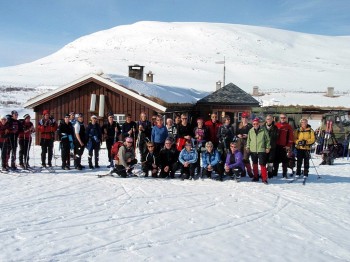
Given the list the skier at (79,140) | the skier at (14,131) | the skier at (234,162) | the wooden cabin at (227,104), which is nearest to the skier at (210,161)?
the skier at (234,162)

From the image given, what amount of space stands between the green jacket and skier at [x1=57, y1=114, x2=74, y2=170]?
4918 mm

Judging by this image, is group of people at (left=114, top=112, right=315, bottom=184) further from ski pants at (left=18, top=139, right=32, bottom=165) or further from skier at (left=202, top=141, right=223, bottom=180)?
ski pants at (left=18, top=139, right=32, bottom=165)

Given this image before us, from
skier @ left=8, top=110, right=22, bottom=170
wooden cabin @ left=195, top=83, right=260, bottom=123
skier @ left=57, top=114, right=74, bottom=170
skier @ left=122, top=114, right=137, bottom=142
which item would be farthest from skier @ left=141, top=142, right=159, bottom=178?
wooden cabin @ left=195, top=83, right=260, bottom=123

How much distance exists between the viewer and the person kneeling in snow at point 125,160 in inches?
374

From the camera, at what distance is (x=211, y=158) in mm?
9352

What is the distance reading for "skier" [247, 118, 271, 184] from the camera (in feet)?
29.2

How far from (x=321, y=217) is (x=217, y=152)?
3.38 m

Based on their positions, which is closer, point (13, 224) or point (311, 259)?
point (311, 259)

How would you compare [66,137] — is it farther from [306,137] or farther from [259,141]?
[306,137]

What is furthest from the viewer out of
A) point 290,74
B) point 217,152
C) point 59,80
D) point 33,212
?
point 290,74

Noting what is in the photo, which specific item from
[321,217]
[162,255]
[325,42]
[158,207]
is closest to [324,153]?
[321,217]

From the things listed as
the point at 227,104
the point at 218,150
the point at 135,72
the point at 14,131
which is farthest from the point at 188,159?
the point at 135,72

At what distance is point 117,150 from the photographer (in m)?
9.80

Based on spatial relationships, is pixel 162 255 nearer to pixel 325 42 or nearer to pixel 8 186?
pixel 8 186
